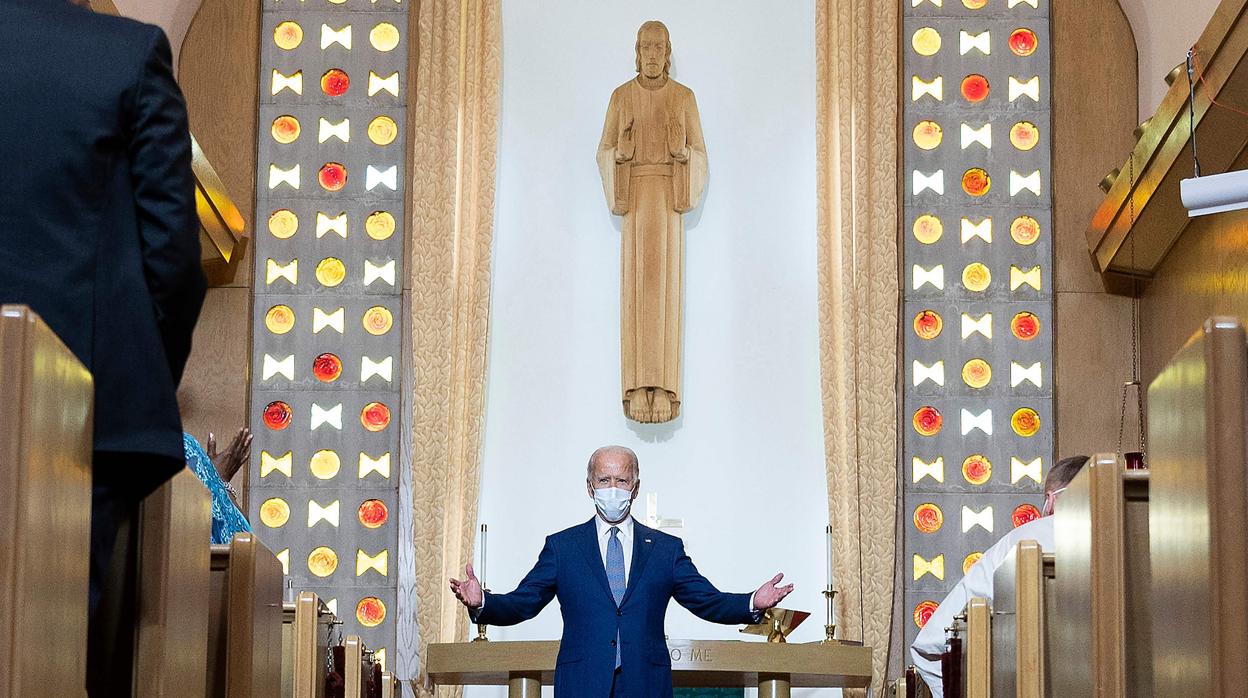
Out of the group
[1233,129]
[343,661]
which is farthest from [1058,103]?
[343,661]

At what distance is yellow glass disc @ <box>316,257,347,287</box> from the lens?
10.1 meters

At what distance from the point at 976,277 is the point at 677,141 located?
6.19 feet

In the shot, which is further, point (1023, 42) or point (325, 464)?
point (1023, 42)

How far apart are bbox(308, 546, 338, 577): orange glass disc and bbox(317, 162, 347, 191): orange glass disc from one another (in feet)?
6.88

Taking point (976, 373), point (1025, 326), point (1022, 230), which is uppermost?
point (1022, 230)

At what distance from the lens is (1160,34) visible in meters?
9.65

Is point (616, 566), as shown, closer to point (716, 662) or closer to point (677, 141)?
point (716, 662)

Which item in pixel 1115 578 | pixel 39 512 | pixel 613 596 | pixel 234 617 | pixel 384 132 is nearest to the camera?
pixel 39 512

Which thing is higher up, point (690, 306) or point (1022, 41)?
point (1022, 41)

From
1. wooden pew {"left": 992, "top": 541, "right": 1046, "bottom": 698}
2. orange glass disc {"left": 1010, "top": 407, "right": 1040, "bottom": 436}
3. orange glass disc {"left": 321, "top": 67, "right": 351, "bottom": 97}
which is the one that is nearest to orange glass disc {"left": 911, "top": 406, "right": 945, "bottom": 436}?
orange glass disc {"left": 1010, "top": 407, "right": 1040, "bottom": 436}

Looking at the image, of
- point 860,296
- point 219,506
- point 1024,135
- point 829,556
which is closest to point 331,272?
point 860,296

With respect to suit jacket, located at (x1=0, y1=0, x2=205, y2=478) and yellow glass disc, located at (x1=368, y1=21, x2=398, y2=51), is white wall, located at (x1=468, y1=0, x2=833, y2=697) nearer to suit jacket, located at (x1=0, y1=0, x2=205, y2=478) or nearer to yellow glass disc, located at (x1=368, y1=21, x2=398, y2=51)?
yellow glass disc, located at (x1=368, y1=21, x2=398, y2=51)

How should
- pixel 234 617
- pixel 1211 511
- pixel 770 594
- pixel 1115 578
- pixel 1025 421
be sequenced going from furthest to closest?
pixel 1025 421 < pixel 770 594 < pixel 234 617 < pixel 1115 578 < pixel 1211 511

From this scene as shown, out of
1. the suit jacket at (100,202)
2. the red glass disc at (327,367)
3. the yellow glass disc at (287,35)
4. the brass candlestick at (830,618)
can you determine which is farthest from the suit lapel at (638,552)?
the yellow glass disc at (287,35)
